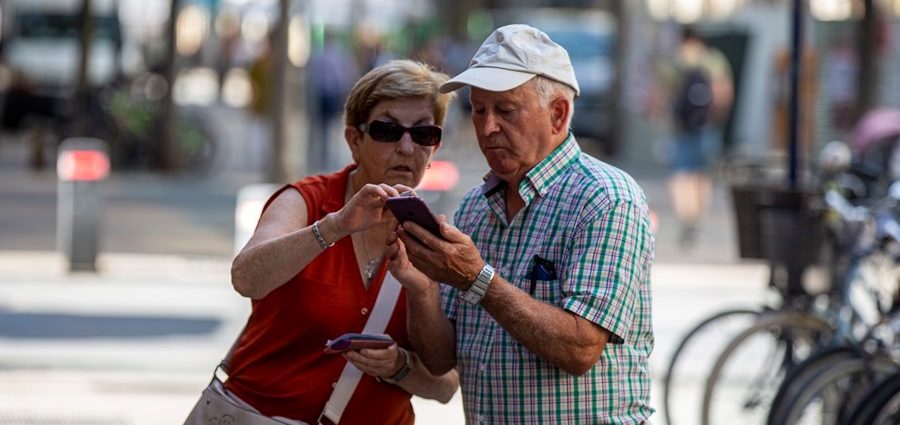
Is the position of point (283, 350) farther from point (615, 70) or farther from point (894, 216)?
point (615, 70)

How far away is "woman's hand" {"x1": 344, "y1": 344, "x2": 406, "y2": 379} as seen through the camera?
369 centimetres

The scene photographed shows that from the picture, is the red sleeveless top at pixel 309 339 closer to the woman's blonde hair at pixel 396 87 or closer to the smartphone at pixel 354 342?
the smartphone at pixel 354 342

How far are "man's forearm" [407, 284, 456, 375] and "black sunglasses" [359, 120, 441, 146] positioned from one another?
1.17 ft

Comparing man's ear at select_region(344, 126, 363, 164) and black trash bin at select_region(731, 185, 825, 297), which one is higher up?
man's ear at select_region(344, 126, 363, 164)

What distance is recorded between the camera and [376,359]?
3.70m

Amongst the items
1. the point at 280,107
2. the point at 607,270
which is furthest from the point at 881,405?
the point at 280,107

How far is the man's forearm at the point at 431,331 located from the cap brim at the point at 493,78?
48cm

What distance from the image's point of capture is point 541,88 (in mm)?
3568

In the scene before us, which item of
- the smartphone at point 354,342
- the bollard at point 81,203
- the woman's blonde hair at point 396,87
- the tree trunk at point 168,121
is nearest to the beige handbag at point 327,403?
the smartphone at point 354,342

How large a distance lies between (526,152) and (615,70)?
2353 cm

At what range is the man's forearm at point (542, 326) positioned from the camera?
3412mm

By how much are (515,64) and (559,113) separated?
167 mm

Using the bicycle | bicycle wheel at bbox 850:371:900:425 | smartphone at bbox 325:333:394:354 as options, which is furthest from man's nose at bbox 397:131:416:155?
the bicycle

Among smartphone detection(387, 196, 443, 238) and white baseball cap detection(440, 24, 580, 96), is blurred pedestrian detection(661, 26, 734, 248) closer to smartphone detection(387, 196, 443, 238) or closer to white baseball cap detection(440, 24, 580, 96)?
white baseball cap detection(440, 24, 580, 96)
